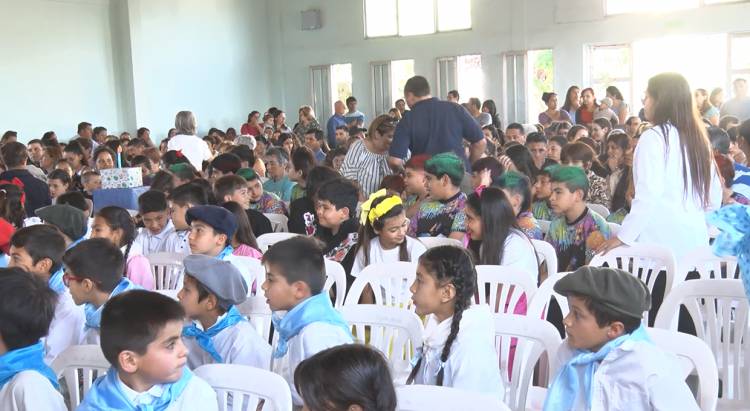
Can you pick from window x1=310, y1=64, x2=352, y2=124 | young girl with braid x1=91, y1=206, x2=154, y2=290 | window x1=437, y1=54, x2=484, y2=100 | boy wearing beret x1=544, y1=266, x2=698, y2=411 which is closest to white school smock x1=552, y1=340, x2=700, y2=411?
boy wearing beret x1=544, y1=266, x2=698, y2=411

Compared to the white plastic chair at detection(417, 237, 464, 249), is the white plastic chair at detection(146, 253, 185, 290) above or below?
below

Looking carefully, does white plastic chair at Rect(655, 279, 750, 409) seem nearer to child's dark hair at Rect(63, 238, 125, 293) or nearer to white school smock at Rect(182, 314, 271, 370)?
white school smock at Rect(182, 314, 271, 370)

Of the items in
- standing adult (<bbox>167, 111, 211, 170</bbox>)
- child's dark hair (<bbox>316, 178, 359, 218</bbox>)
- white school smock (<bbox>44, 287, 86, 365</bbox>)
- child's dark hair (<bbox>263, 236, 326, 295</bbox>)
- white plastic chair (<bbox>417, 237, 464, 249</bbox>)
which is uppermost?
standing adult (<bbox>167, 111, 211, 170</bbox>)

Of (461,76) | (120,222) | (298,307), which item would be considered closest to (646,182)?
(298,307)

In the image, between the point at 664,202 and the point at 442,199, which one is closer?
the point at 664,202

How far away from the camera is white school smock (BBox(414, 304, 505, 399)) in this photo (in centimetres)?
252

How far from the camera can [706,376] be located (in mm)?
2281

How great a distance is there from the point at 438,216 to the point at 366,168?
1601 millimetres

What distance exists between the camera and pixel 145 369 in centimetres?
222

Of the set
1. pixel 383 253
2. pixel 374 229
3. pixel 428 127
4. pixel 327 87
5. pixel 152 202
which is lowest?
pixel 383 253

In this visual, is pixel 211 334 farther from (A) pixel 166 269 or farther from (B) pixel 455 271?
(A) pixel 166 269

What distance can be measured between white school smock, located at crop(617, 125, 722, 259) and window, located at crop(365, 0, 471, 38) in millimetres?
11795

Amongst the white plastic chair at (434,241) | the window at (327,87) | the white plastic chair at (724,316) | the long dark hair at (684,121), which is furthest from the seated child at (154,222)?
the window at (327,87)

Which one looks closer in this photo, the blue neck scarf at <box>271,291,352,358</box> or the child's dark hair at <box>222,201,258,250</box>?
the blue neck scarf at <box>271,291,352,358</box>
